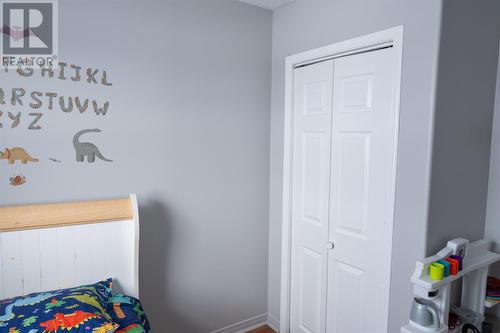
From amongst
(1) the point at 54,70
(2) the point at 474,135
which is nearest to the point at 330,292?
(2) the point at 474,135

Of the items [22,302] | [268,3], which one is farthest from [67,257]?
[268,3]

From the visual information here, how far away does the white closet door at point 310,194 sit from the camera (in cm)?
218

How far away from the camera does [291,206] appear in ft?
8.14

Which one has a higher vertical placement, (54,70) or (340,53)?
(340,53)

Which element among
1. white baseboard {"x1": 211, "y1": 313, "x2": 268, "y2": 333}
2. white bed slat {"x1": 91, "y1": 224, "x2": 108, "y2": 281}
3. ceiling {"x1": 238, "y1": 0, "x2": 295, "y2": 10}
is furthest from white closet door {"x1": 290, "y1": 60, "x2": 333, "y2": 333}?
white bed slat {"x1": 91, "y1": 224, "x2": 108, "y2": 281}

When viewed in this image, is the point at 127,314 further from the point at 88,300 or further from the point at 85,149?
the point at 85,149

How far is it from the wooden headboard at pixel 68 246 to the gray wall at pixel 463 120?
1625 mm

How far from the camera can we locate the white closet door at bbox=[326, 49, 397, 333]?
179cm

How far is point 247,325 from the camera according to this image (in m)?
2.64

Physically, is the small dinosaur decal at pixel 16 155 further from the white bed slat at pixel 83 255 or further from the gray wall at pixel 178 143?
the white bed slat at pixel 83 255

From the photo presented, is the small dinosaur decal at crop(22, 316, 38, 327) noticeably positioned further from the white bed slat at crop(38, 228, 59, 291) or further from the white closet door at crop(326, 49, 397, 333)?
the white closet door at crop(326, 49, 397, 333)

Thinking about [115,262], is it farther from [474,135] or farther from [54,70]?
[474,135]

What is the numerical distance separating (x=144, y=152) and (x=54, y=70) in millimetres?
650

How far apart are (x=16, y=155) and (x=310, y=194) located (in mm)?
1761
